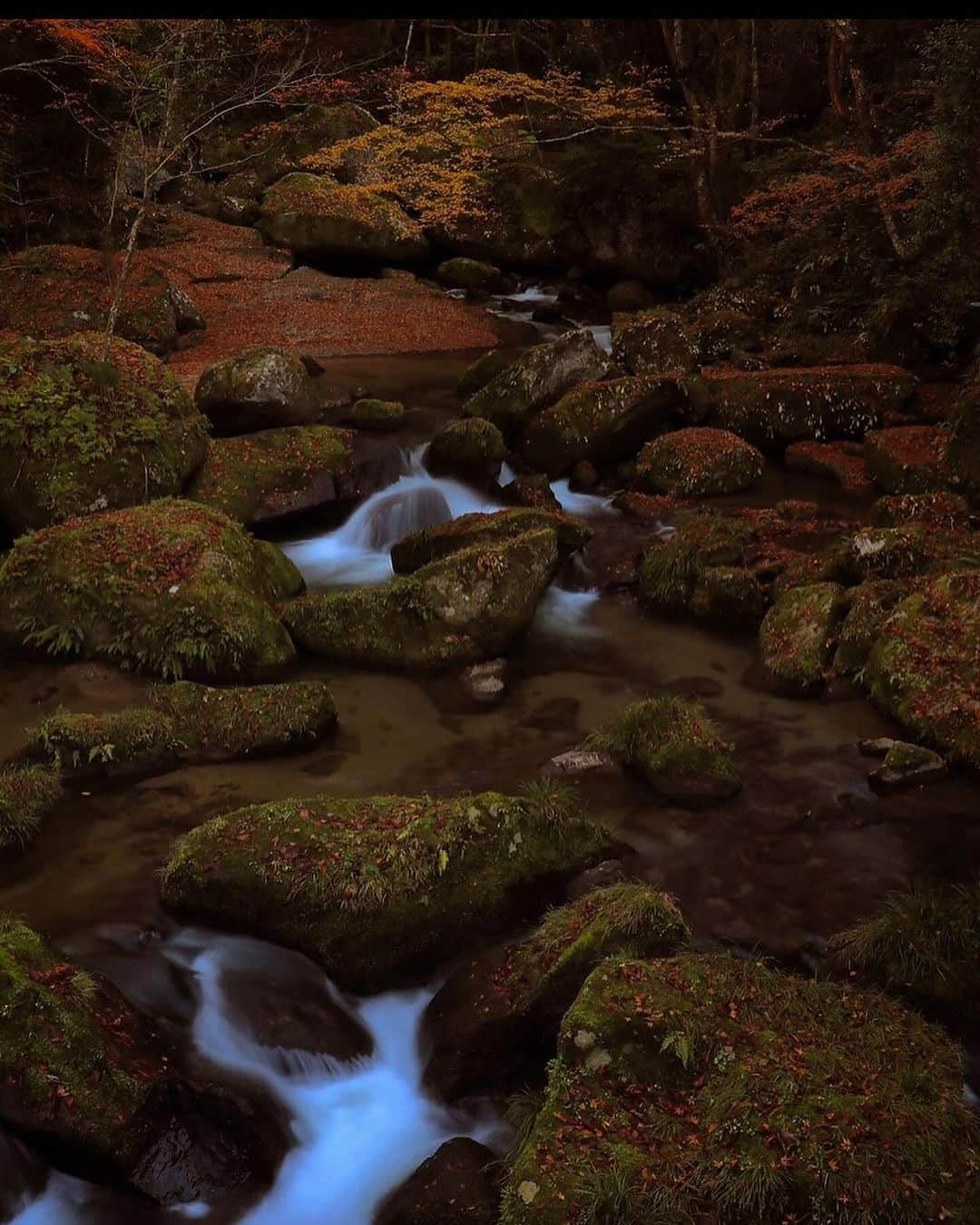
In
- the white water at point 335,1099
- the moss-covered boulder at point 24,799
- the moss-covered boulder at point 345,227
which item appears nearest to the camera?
the white water at point 335,1099

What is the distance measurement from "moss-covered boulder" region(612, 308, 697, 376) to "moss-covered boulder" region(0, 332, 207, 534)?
7.74 m

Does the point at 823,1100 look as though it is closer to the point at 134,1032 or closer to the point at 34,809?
the point at 134,1032

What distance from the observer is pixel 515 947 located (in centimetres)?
519

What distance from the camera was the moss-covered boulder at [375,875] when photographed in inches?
211

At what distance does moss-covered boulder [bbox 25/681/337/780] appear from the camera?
699 centimetres

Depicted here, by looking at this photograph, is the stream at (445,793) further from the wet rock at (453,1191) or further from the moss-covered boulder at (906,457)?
the moss-covered boulder at (906,457)

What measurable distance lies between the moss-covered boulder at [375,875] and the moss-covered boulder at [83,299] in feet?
40.7

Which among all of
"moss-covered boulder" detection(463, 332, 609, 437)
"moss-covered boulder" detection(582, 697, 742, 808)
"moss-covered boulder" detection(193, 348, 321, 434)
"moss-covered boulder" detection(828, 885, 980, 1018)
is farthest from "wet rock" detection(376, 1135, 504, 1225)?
"moss-covered boulder" detection(463, 332, 609, 437)

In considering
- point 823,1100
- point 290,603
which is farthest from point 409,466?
point 823,1100

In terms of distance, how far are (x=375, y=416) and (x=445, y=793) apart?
7853 mm

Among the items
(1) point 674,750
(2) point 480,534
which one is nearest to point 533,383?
(2) point 480,534

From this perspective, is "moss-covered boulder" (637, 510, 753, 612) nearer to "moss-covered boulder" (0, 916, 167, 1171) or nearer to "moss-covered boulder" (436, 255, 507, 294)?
"moss-covered boulder" (0, 916, 167, 1171)

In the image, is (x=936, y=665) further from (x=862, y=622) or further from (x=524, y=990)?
(x=524, y=990)

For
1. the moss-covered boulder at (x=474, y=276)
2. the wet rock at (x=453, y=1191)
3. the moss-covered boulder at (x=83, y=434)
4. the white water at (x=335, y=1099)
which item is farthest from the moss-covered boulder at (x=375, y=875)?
the moss-covered boulder at (x=474, y=276)
